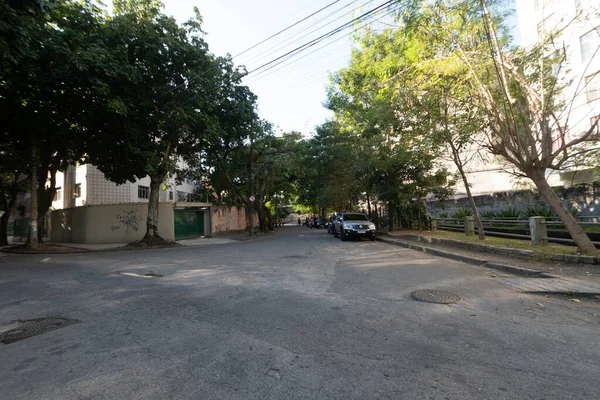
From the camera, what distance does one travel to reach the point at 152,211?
19.1 metres

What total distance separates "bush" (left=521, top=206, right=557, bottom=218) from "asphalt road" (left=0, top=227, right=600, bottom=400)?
9.38 m

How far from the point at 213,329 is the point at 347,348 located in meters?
1.80

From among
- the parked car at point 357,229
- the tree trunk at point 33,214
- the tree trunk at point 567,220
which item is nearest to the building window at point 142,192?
the tree trunk at point 33,214

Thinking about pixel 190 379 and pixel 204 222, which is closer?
pixel 190 379

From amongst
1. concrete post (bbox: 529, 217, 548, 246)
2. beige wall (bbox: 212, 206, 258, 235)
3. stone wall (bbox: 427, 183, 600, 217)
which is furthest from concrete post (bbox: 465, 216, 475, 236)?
beige wall (bbox: 212, 206, 258, 235)

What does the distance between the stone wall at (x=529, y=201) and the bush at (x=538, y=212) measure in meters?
0.65

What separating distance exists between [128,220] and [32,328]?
1954cm

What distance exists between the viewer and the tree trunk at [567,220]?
8.46 meters

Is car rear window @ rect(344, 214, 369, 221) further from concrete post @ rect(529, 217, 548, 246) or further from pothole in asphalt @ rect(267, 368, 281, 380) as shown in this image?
pothole in asphalt @ rect(267, 368, 281, 380)

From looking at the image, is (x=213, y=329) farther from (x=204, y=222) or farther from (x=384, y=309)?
(x=204, y=222)

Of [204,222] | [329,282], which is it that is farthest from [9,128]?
[329,282]

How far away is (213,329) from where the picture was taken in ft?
14.7

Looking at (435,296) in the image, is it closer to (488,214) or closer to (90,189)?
(488,214)

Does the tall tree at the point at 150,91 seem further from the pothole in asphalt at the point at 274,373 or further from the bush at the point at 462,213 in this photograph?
the bush at the point at 462,213
